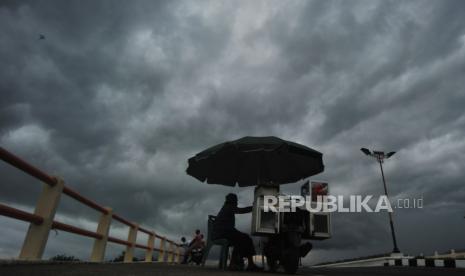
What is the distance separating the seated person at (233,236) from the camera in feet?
18.2

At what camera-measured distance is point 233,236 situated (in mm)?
5535

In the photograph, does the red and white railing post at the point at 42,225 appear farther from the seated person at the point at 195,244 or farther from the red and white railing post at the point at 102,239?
the seated person at the point at 195,244

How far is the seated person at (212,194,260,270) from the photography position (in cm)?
554

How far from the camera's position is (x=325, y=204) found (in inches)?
220

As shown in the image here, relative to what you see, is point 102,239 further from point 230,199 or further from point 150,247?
point 150,247

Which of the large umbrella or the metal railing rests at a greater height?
the large umbrella

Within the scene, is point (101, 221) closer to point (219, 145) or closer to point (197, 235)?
point (219, 145)

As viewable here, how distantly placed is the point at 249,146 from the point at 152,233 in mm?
6178

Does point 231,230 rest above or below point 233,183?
below

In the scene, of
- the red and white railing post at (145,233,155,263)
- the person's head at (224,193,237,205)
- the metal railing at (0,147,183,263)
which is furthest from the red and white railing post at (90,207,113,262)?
the red and white railing post at (145,233,155,263)

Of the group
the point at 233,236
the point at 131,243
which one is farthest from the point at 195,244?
the point at 233,236

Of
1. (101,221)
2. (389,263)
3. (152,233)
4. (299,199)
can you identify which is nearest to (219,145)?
(299,199)

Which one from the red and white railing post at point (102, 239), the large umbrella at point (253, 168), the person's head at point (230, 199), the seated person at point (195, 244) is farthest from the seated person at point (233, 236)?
the seated person at point (195, 244)

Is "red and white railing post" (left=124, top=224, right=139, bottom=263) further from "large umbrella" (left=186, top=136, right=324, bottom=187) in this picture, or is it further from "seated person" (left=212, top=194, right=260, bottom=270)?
"seated person" (left=212, top=194, right=260, bottom=270)
